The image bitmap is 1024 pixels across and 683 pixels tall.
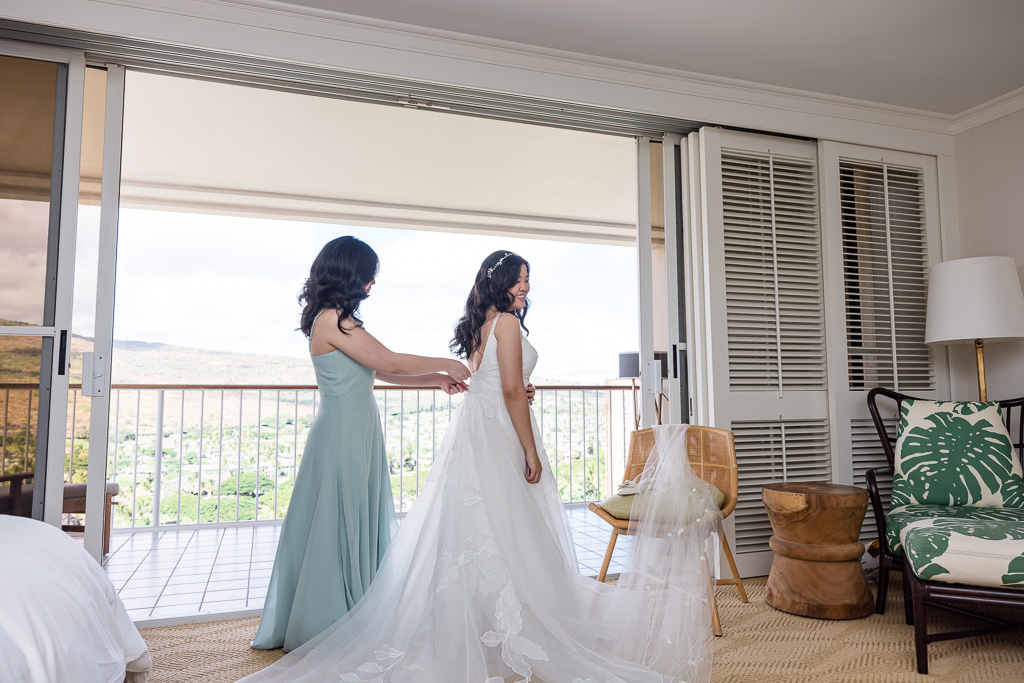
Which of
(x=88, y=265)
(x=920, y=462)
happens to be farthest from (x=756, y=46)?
(x=88, y=265)

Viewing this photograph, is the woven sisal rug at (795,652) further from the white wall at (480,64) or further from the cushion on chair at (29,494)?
the white wall at (480,64)

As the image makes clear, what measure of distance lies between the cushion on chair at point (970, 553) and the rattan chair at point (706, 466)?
751mm

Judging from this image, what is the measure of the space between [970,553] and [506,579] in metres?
1.64

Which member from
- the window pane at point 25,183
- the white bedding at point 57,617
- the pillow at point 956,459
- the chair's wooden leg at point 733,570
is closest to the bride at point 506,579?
the chair's wooden leg at point 733,570

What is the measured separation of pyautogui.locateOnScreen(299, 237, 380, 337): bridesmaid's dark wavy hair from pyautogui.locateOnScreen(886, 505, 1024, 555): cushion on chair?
92.8 inches

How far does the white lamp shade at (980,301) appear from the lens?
3355 millimetres

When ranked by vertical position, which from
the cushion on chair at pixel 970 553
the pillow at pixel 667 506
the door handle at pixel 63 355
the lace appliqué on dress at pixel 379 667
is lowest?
the lace appliqué on dress at pixel 379 667

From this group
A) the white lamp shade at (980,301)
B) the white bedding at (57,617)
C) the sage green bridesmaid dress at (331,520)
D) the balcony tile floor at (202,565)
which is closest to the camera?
the white bedding at (57,617)

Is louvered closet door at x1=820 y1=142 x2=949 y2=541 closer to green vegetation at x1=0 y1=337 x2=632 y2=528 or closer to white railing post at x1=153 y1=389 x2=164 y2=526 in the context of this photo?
green vegetation at x1=0 y1=337 x2=632 y2=528

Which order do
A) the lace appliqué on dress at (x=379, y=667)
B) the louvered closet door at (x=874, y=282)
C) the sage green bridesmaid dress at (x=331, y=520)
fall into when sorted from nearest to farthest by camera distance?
1. the lace appliqué on dress at (x=379, y=667)
2. the sage green bridesmaid dress at (x=331, y=520)
3. the louvered closet door at (x=874, y=282)

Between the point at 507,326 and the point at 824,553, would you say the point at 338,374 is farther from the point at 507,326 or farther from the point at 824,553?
the point at 824,553

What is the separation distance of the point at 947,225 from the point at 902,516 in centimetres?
215

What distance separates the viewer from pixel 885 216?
153 inches

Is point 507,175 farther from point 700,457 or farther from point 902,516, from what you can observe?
point 902,516
